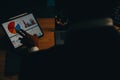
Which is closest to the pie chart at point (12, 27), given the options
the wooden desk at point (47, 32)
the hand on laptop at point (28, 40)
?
the hand on laptop at point (28, 40)

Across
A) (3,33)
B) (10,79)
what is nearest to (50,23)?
(3,33)

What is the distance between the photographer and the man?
37.1 inches

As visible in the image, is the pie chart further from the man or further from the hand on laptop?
the man

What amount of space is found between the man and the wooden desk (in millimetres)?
1035

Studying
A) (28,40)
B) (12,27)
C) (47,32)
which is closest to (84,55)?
(28,40)

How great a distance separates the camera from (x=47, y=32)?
2.26m

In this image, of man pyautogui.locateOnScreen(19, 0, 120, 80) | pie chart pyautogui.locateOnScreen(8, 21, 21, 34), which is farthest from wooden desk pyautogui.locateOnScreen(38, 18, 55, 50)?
man pyautogui.locateOnScreen(19, 0, 120, 80)

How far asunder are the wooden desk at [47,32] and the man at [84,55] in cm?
104

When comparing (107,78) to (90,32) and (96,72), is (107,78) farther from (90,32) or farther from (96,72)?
(90,32)

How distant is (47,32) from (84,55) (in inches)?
51.4

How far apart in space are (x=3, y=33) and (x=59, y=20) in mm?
428

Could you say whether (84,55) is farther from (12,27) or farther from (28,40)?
(12,27)

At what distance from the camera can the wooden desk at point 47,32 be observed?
6.87 feet

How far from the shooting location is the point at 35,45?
1.94 metres
